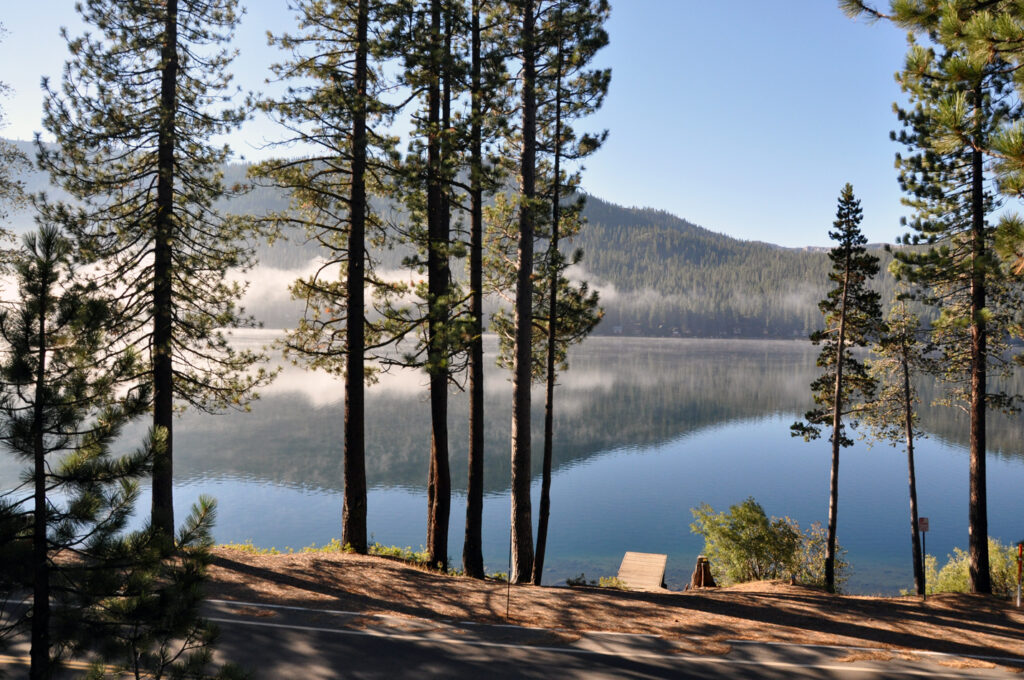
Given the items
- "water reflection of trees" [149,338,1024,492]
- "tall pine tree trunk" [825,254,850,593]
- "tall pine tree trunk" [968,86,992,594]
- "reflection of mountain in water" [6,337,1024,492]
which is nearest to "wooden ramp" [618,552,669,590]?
"tall pine tree trunk" [825,254,850,593]

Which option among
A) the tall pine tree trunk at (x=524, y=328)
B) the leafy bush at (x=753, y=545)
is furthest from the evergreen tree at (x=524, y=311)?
the leafy bush at (x=753, y=545)

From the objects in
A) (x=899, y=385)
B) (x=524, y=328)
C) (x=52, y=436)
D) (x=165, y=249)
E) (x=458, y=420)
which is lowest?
(x=458, y=420)

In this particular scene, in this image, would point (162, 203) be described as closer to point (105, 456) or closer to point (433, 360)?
point (433, 360)

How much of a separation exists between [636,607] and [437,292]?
7.66m

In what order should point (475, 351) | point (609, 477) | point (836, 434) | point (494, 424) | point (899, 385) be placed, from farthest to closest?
point (494, 424), point (609, 477), point (899, 385), point (836, 434), point (475, 351)

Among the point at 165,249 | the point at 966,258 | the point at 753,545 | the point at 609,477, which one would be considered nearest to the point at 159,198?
the point at 165,249

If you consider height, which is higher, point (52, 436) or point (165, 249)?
point (165, 249)

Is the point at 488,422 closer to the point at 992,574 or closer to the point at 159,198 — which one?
the point at 992,574

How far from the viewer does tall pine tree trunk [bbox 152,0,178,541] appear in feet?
40.8

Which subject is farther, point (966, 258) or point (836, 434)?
point (836, 434)

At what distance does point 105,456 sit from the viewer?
4.57 metres

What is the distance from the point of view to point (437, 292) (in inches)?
555

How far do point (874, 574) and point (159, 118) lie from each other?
125 feet

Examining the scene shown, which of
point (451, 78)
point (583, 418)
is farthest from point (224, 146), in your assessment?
point (583, 418)
